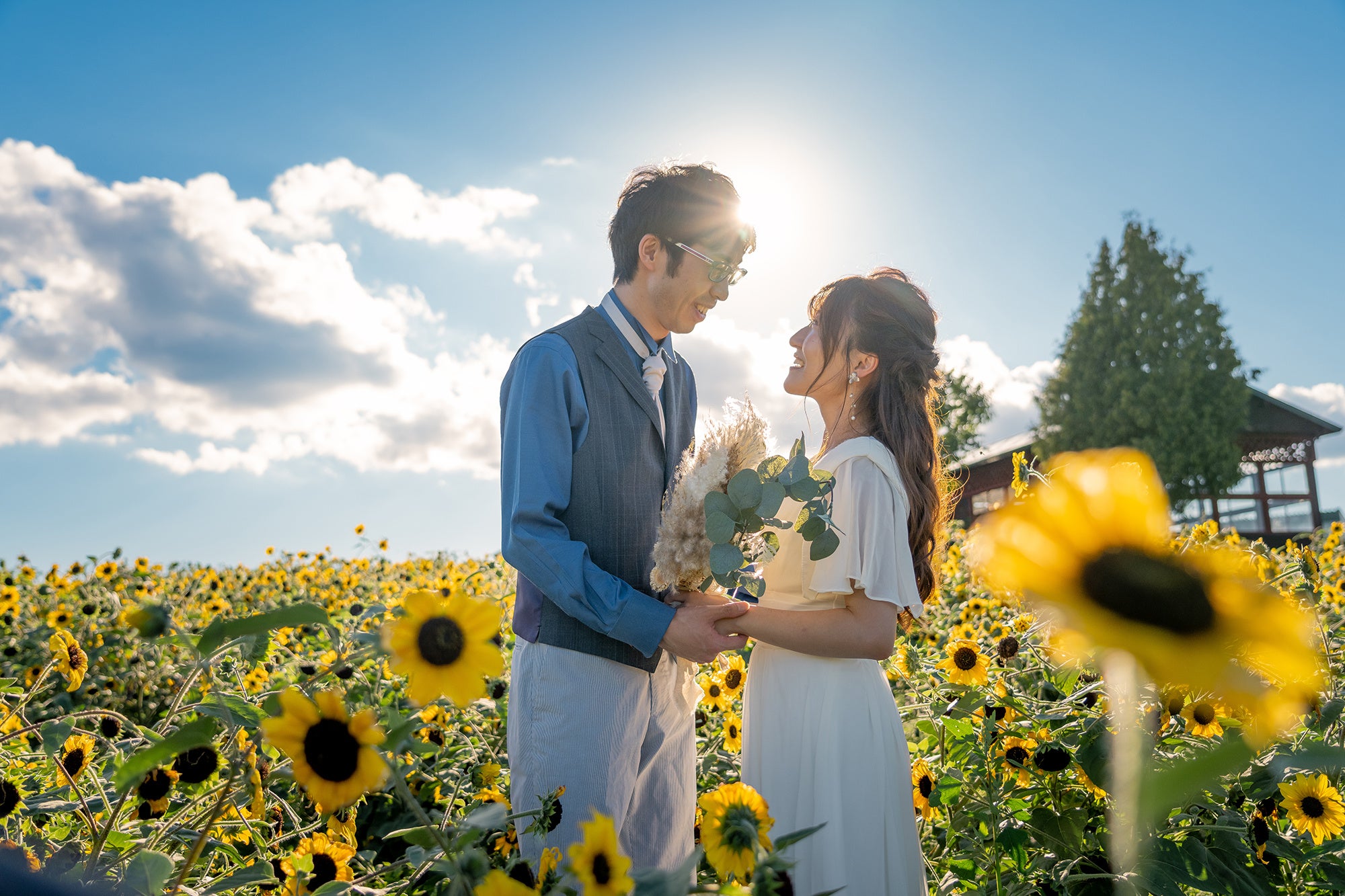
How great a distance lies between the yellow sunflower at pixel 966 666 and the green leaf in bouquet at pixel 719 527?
4.75ft

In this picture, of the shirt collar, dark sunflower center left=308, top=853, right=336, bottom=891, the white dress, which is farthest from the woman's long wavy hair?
dark sunflower center left=308, top=853, right=336, bottom=891

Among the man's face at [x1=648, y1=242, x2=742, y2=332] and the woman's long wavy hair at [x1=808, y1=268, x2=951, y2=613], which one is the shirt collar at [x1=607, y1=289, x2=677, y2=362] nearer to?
the man's face at [x1=648, y1=242, x2=742, y2=332]

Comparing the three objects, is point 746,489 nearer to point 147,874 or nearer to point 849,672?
point 849,672

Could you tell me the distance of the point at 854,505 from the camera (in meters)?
2.00

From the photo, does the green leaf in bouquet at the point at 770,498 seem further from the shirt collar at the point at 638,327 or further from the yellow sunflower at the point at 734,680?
the yellow sunflower at the point at 734,680

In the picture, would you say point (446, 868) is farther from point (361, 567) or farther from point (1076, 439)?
point (1076, 439)

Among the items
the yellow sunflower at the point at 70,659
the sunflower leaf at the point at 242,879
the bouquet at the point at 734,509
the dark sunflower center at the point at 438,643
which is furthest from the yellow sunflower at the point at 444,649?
the yellow sunflower at the point at 70,659

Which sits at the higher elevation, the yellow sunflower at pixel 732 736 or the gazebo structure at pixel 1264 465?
the gazebo structure at pixel 1264 465

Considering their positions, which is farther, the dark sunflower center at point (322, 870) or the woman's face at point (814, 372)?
the woman's face at point (814, 372)

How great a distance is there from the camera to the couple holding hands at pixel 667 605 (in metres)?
1.82

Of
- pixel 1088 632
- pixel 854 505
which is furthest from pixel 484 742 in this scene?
pixel 1088 632

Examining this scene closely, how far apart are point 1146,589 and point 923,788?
203 cm

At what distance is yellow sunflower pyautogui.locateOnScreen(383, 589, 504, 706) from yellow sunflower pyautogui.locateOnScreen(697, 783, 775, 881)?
0.32 meters

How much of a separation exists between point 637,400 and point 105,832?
142cm
